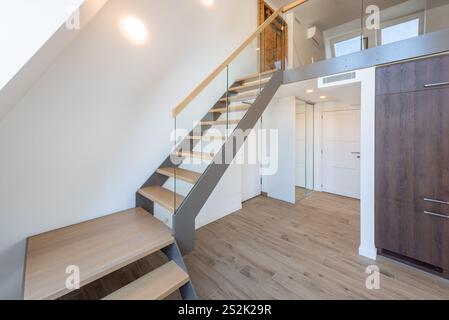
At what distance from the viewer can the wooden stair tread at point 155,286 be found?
1426 millimetres

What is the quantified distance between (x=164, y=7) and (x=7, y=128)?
7.21ft

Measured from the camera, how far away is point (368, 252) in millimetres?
2369

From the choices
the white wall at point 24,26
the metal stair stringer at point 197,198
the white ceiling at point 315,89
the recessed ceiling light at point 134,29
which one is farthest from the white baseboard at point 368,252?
the recessed ceiling light at point 134,29

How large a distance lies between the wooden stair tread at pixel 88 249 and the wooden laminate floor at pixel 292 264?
0.71 m

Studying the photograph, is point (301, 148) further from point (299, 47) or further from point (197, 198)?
point (197, 198)

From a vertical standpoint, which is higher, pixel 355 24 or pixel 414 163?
pixel 355 24

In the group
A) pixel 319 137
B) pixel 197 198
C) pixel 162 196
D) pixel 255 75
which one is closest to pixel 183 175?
pixel 162 196

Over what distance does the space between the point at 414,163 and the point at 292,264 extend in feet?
5.49

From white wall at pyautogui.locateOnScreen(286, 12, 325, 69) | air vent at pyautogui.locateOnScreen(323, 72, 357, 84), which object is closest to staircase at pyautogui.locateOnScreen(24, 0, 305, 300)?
air vent at pyautogui.locateOnScreen(323, 72, 357, 84)

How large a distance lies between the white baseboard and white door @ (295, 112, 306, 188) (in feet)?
9.42

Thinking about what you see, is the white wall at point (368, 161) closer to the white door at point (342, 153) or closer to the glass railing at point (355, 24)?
the glass railing at point (355, 24)

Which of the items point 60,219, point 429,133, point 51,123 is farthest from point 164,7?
point 429,133

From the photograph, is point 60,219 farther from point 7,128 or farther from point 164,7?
point 164,7
